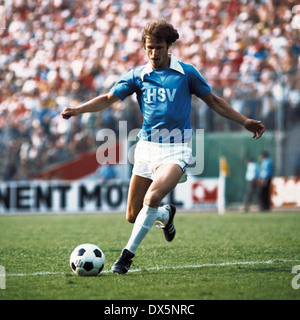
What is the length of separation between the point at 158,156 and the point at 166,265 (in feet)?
4.49

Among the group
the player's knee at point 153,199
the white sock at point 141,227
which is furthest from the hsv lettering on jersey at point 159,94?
the white sock at point 141,227

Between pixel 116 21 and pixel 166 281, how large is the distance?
19.2 metres

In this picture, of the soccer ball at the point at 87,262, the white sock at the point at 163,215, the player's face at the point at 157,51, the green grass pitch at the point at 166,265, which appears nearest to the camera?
the green grass pitch at the point at 166,265

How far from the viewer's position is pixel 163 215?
23.7 feet

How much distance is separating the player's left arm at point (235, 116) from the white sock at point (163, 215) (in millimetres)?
1397

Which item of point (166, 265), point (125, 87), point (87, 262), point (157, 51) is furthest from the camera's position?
point (166, 265)

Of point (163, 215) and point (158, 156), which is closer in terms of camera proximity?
point (158, 156)

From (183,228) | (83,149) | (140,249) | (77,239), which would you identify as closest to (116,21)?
(83,149)

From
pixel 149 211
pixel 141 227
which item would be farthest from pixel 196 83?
pixel 141 227

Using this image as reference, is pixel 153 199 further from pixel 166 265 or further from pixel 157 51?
pixel 157 51

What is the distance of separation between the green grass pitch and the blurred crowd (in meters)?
7.06

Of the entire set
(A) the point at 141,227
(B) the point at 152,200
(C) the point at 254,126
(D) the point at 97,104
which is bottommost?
(A) the point at 141,227

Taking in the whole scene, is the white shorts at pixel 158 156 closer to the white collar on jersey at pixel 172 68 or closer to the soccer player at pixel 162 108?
the soccer player at pixel 162 108

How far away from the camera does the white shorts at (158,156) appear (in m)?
6.63
